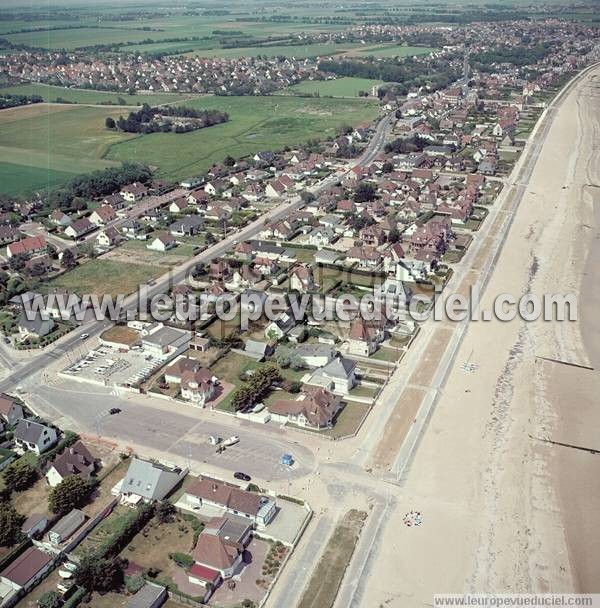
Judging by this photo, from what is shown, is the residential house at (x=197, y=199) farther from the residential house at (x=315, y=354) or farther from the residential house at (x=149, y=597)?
the residential house at (x=149, y=597)

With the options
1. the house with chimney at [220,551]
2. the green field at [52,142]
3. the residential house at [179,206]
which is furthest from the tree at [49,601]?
the green field at [52,142]

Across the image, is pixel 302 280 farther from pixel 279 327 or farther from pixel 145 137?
pixel 145 137

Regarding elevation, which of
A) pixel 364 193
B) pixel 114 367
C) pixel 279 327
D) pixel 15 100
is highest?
pixel 15 100

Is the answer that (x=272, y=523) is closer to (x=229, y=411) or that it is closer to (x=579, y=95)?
(x=229, y=411)

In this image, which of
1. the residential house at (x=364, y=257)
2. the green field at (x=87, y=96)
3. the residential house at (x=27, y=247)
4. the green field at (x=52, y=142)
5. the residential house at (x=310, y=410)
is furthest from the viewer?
the green field at (x=87, y=96)

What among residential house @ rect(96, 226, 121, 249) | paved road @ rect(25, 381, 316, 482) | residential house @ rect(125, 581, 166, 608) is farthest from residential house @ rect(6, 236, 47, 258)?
residential house @ rect(125, 581, 166, 608)

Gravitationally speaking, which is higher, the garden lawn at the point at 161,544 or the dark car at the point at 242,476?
the dark car at the point at 242,476

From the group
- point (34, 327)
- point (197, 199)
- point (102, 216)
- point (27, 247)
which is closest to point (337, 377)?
point (34, 327)
